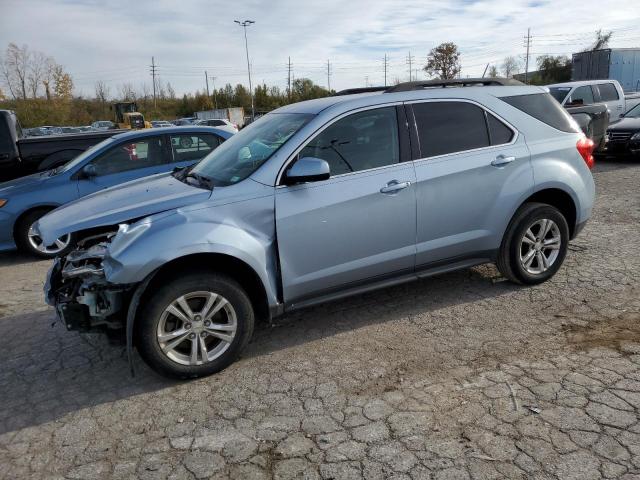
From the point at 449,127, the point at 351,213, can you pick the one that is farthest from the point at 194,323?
the point at 449,127

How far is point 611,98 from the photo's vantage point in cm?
1521

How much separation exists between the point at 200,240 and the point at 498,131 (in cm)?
278

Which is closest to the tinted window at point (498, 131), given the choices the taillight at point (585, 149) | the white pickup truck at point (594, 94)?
the taillight at point (585, 149)

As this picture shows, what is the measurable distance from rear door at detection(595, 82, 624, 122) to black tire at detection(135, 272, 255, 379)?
15.3m

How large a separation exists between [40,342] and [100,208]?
52.9 inches

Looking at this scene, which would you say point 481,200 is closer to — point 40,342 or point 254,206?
point 254,206

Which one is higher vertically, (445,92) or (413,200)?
(445,92)

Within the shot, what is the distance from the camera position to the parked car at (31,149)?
8227 mm

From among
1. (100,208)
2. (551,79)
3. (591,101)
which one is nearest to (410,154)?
(100,208)

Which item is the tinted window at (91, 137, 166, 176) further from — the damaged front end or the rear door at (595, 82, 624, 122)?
the rear door at (595, 82, 624, 122)

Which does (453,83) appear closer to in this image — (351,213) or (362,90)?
(362,90)

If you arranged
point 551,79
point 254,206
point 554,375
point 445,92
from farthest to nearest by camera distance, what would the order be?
point 551,79 → point 445,92 → point 254,206 → point 554,375

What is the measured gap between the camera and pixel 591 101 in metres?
14.8

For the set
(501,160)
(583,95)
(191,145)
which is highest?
(583,95)
